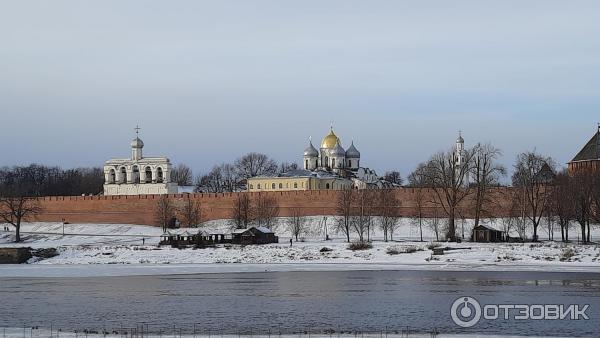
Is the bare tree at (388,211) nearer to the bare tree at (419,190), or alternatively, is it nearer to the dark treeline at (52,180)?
the bare tree at (419,190)

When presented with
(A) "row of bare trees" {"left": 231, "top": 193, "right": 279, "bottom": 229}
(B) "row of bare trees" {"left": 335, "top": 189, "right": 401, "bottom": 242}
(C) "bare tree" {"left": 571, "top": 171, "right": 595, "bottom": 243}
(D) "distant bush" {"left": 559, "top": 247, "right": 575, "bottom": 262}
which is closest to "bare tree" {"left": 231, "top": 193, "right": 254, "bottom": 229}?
(A) "row of bare trees" {"left": 231, "top": 193, "right": 279, "bottom": 229}

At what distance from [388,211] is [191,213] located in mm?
16864

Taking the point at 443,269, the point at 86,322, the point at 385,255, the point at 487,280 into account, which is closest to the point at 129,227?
the point at 385,255

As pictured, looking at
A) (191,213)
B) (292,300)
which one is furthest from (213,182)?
(292,300)

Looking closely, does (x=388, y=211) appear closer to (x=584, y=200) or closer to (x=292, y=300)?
(x=584, y=200)

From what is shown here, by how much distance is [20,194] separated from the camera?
2751 inches

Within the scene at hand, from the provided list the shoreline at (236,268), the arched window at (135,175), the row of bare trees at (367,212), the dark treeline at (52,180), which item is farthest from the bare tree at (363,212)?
the dark treeline at (52,180)

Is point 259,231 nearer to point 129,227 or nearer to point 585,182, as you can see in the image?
point 585,182

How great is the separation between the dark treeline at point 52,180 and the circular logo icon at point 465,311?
248ft

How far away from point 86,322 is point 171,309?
2.64 m

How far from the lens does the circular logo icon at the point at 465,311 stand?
18.5 m

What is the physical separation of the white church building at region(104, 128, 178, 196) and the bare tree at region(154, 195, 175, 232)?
18.8ft

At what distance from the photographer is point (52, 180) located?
340 feet

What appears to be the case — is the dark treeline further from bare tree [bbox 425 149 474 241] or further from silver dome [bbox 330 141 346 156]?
bare tree [bbox 425 149 474 241]
